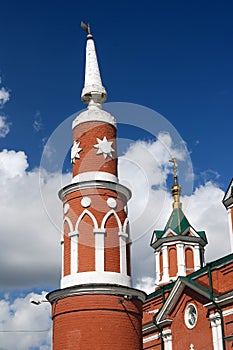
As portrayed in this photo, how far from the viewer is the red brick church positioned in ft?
63.7

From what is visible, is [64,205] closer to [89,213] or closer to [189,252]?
[89,213]

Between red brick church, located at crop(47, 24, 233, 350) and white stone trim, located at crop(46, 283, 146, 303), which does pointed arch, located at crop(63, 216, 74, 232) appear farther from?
white stone trim, located at crop(46, 283, 146, 303)

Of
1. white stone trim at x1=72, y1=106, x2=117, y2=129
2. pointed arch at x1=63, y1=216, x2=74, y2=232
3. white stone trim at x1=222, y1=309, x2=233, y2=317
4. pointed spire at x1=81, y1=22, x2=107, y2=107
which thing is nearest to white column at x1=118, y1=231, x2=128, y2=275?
pointed arch at x1=63, y1=216, x2=74, y2=232

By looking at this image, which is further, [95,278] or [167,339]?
[167,339]

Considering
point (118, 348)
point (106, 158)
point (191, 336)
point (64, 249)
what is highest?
point (106, 158)

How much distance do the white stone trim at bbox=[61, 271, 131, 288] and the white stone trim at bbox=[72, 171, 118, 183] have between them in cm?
356

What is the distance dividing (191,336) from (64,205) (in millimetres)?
9627

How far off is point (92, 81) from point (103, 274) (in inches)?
321

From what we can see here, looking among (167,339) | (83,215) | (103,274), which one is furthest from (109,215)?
(167,339)

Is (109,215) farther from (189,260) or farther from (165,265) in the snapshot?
(189,260)

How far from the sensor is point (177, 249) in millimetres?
37719

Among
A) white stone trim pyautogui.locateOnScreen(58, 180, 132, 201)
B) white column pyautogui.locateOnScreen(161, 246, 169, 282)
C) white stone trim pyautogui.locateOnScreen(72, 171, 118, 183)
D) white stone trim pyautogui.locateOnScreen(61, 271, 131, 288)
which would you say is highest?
white column pyautogui.locateOnScreen(161, 246, 169, 282)

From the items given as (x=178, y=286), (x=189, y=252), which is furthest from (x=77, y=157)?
(x=189, y=252)

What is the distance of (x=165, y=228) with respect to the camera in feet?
128
